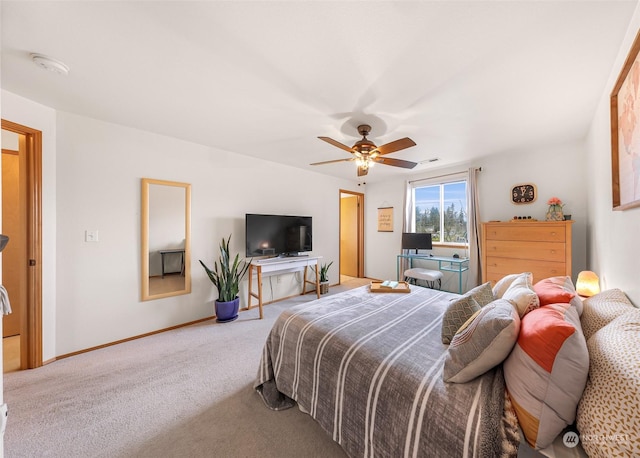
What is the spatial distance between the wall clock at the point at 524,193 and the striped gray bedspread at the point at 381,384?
2.63 meters

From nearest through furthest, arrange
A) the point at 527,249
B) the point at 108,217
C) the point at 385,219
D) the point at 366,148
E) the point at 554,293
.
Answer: the point at 554,293 → the point at 366,148 → the point at 108,217 → the point at 527,249 → the point at 385,219

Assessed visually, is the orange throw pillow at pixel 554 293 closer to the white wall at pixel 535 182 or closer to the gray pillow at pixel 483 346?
the gray pillow at pixel 483 346

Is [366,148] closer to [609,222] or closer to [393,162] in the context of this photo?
[393,162]

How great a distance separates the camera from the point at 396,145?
219 centimetres

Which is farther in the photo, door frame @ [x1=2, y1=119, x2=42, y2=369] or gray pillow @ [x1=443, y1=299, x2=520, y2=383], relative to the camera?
door frame @ [x1=2, y1=119, x2=42, y2=369]

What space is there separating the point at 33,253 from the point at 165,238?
40.3 inches

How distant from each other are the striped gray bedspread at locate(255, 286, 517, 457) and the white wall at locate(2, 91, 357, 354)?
188 cm

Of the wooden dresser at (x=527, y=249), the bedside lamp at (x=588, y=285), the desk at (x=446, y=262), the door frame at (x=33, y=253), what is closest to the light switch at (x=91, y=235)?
the door frame at (x=33, y=253)

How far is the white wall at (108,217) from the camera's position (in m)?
2.21

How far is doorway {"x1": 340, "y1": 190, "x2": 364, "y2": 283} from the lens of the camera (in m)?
5.57

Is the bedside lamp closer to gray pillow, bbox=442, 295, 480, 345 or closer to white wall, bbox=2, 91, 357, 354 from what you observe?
gray pillow, bbox=442, 295, 480, 345

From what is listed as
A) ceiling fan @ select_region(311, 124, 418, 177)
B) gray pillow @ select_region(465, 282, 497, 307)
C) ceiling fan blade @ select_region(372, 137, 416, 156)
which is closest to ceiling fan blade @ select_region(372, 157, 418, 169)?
ceiling fan @ select_region(311, 124, 418, 177)

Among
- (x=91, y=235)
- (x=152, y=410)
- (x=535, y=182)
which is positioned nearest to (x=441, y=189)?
(x=535, y=182)

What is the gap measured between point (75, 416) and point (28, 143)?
2290 mm
